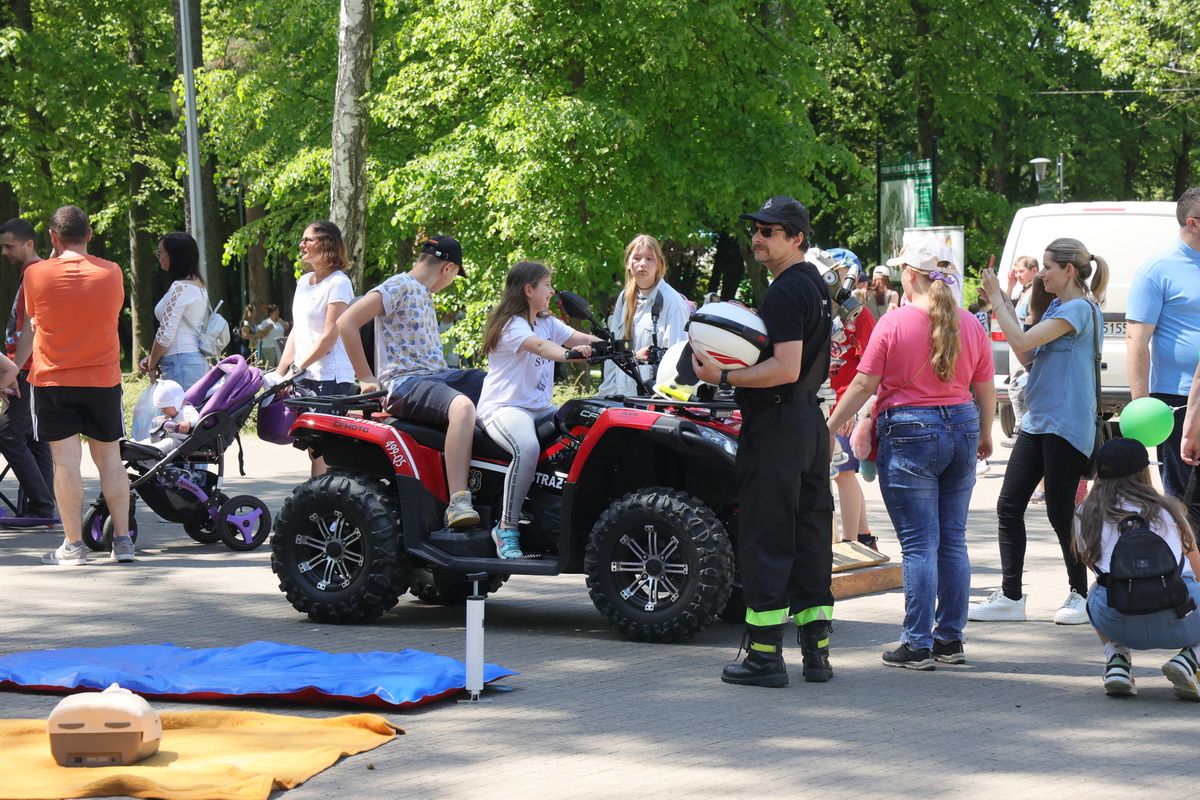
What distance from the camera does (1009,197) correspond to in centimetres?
4388

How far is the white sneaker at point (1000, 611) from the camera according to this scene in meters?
7.49

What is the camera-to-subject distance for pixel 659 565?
677cm

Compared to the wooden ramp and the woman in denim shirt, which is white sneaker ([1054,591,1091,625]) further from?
the wooden ramp

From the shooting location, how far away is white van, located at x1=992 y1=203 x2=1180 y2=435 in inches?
616

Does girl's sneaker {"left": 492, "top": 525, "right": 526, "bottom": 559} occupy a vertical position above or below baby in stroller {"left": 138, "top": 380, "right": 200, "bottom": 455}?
below

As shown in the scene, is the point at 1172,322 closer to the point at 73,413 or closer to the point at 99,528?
the point at 73,413

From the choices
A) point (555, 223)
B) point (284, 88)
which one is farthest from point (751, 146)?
point (284, 88)

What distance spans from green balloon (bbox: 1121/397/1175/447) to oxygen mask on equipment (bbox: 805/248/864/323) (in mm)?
1794

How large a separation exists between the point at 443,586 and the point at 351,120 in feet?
34.9

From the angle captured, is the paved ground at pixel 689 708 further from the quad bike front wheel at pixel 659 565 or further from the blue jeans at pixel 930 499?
the blue jeans at pixel 930 499

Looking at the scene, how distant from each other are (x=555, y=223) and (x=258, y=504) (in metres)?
10.6

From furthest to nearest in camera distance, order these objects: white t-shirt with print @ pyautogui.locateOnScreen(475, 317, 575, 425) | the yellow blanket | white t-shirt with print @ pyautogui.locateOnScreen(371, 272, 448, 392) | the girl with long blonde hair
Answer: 1. the girl with long blonde hair
2. white t-shirt with print @ pyautogui.locateOnScreen(371, 272, 448, 392)
3. white t-shirt with print @ pyautogui.locateOnScreen(475, 317, 575, 425)
4. the yellow blanket

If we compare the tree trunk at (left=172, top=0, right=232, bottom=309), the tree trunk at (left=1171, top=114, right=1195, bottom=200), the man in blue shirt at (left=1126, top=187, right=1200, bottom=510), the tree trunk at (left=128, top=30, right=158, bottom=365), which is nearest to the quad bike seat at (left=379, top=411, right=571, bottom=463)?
the man in blue shirt at (left=1126, top=187, right=1200, bottom=510)

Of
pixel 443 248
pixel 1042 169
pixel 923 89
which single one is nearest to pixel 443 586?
pixel 443 248
